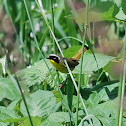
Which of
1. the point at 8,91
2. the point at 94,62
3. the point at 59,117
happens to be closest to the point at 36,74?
the point at 8,91

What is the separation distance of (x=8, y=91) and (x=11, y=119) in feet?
0.89

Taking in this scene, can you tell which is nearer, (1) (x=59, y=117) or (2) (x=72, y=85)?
(1) (x=59, y=117)

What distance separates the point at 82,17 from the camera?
4.34 feet

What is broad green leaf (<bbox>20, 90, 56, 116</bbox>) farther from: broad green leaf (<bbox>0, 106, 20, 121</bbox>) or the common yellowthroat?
the common yellowthroat

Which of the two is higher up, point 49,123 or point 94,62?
point 94,62

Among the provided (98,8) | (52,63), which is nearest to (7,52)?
(98,8)

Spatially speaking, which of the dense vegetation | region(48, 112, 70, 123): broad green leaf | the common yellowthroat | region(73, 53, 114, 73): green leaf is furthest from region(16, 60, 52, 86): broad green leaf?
region(48, 112, 70, 123): broad green leaf

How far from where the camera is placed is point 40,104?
1511 millimetres

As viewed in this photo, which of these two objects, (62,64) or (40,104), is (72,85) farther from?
(62,64)

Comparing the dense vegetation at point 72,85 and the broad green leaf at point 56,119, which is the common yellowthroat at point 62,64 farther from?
the broad green leaf at point 56,119

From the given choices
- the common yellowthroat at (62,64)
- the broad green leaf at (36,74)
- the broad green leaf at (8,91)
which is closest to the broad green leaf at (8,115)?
the broad green leaf at (8,91)

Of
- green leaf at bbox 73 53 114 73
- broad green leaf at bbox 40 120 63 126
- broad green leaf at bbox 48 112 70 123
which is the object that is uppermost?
green leaf at bbox 73 53 114 73

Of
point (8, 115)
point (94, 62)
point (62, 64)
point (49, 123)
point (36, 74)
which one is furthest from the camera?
point (62, 64)

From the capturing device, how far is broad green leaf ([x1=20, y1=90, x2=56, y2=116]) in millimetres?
1481
